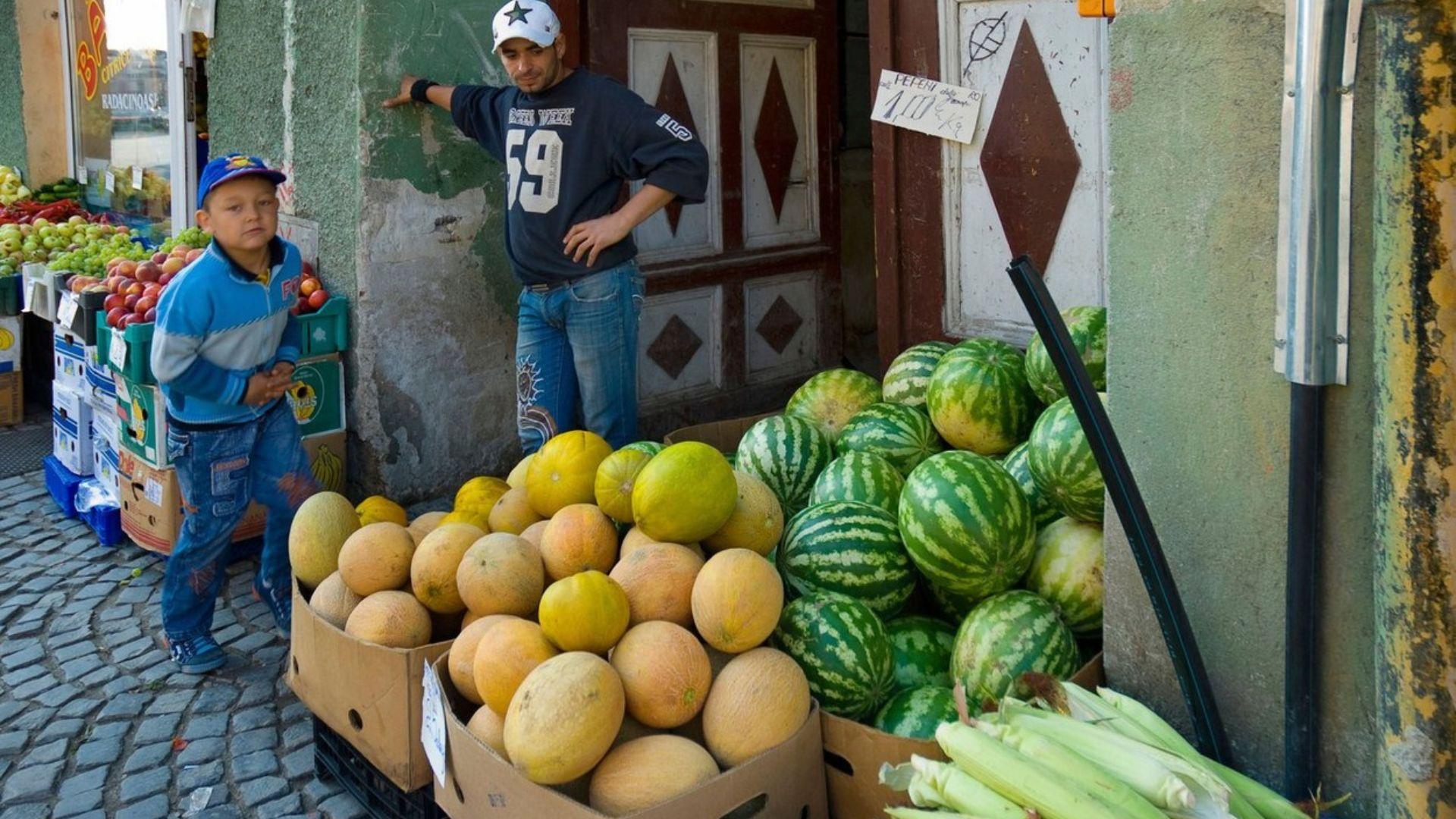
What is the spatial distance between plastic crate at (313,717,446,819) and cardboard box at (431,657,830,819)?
0.26 m

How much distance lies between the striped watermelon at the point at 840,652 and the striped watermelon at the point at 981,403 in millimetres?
853

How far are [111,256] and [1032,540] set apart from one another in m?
5.65

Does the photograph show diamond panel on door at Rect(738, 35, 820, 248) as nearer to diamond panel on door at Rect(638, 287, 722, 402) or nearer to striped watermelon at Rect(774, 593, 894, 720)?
diamond panel on door at Rect(638, 287, 722, 402)

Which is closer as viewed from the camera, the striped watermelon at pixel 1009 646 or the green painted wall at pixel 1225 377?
the green painted wall at pixel 1225 377

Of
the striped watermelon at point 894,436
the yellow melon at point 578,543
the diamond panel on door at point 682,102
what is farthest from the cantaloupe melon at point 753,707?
the diamond panel on door at point 682,102

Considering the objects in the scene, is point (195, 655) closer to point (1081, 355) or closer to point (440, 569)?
point (440, 569)

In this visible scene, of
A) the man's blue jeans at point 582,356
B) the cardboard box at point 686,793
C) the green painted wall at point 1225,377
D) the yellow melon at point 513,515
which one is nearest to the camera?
the green painted wall at point 1225,377

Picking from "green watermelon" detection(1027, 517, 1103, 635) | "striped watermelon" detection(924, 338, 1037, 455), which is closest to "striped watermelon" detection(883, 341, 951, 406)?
"striped watermelon" detection(924, 338, 1037, 455)

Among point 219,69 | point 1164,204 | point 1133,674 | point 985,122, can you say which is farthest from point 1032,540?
point 219,69

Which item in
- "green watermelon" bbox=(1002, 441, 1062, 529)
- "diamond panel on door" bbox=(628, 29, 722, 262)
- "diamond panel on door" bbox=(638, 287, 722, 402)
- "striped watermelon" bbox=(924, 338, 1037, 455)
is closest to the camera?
"green watermelon" bbox=(1002, 441, 1062, 529)

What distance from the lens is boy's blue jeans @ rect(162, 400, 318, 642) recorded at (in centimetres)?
437

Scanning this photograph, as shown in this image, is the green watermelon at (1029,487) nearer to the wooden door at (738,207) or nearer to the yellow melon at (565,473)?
the yellow melon at (565,473)

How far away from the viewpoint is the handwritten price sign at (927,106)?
15.3 feet

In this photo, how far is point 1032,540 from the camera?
9.80 feet
